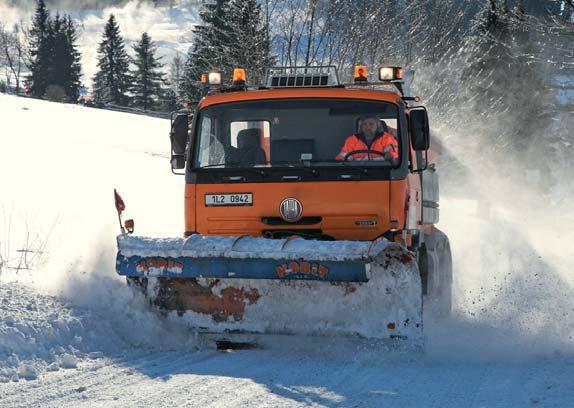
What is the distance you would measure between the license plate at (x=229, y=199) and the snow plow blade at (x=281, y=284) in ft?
2.01

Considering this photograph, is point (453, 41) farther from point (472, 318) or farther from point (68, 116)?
point (472, 318)

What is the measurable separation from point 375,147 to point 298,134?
65cm

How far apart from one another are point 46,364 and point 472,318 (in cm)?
417

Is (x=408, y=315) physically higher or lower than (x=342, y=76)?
lower

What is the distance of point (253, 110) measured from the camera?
23.1 feet

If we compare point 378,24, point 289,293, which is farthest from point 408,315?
point 378,24

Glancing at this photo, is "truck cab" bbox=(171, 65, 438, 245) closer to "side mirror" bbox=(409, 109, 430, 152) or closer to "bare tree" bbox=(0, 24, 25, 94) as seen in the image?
"side mirror" bbox=(409, 109, 430, 152)

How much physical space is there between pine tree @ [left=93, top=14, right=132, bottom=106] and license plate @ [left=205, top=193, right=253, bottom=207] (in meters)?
71.8

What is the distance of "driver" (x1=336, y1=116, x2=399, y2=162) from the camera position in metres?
6.69

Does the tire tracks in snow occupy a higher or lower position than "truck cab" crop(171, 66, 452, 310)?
lower

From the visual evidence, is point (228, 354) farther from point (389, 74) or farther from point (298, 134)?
point (389, 74)

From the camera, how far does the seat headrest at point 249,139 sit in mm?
6922

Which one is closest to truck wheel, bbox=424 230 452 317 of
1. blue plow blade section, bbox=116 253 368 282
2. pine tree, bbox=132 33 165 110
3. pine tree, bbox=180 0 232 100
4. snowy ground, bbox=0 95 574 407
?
snowy ground, bbox=0 95 574 407

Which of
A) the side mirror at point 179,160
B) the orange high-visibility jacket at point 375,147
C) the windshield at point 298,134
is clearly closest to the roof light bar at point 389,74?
the windshield at point 298,134
